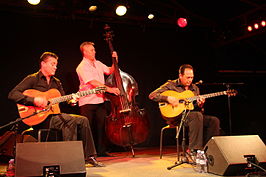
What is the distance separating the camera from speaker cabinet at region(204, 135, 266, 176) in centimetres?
337

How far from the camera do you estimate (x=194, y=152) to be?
448cm

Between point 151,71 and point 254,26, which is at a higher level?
point 254,26

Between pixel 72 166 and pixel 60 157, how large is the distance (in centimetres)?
15

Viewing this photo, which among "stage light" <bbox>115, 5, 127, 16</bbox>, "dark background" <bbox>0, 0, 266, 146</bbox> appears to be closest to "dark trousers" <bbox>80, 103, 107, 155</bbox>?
"dark background" <bbox>0, 0, 266, 146</bbox>

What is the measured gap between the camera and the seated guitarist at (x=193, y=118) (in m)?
4.55

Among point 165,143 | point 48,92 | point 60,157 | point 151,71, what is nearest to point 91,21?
point 151,71

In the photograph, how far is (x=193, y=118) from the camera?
4.63 meters

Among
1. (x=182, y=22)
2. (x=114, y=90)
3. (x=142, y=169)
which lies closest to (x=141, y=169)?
(x=142, y=169)

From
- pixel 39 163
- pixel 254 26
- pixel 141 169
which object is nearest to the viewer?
pixel 39 163

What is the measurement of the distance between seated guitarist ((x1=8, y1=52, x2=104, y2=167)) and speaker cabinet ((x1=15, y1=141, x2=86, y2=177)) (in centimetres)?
107

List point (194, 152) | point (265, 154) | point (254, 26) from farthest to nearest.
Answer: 1. point (254, 26)
2. point (194, 152)
3. point (265, 154)

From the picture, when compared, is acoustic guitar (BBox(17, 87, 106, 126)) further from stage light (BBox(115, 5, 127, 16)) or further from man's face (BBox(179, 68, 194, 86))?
stage light (BBox(115, 5, 127, 16))

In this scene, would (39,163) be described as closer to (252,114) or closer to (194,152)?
(194,152)

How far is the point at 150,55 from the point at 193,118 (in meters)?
2.83
